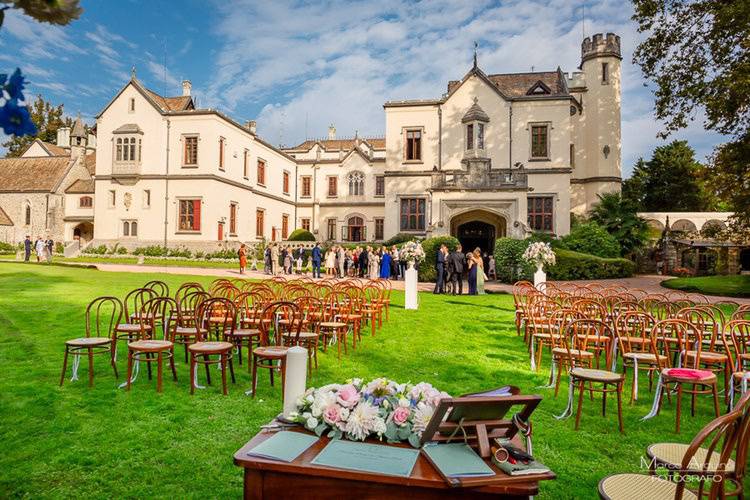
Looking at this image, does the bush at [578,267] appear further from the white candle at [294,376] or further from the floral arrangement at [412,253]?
the white candle at [294,376]

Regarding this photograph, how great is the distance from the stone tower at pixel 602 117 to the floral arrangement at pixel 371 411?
3494cm

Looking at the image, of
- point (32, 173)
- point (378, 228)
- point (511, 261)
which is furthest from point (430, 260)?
point (32, 173)

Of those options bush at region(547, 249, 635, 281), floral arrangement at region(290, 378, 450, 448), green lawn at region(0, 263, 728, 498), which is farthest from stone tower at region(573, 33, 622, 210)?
floral arrangement at region(290, 378, 450, 448)

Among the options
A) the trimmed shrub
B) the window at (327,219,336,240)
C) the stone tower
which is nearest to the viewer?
the trimmed shrub

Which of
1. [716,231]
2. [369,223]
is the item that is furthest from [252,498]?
[369,223]

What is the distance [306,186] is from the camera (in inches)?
1836

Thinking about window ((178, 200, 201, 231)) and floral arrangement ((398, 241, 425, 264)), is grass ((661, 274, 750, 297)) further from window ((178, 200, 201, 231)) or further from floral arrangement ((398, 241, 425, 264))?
window ((178, 200, 201, 231))

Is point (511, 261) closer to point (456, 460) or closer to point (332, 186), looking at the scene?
point (456, 460)

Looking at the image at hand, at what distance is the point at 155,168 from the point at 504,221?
23842mm

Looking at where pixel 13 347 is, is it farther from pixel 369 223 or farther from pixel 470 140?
pixel 369 223

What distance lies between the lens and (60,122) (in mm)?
55656

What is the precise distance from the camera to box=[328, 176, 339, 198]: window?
4450 centimetres

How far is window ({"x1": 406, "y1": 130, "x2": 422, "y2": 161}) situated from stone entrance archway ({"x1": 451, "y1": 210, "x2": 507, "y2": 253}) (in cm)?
526

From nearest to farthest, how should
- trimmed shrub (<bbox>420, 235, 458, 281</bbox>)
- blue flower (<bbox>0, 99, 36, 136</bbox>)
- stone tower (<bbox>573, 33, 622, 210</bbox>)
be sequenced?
blue flower (<bbox>0, 99, 36, 136</bbox>), trimmed shrub (<bbox>420, 235, 458, 281</bbox>), stone tower (<bbox>573, 33, 622, 210</bbox>)
